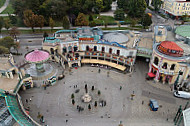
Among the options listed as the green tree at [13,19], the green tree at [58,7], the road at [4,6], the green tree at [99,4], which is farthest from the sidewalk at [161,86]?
the road at [4,6]

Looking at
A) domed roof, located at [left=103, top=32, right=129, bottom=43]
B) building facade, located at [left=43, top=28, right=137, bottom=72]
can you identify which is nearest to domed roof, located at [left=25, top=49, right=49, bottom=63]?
building facade, located at [left=43, top=28, right=137, bottom=72]

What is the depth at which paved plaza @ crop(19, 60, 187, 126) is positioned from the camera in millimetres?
46688

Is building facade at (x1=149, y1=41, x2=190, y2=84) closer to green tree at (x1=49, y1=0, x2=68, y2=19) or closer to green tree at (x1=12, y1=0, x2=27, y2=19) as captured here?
green tree at (x1=49, y1=0, x2=68, y2=19)

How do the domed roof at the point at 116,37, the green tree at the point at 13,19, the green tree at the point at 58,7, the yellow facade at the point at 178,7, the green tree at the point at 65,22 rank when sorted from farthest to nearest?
the yellow facade at the point at 178,7 → the green tree at the point at 13,19 → the green tree at the point at 58,7 → the green tree at the point at 65,22 → the domed roof at the point at 116,37

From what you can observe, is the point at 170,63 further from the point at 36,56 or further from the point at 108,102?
the point at 36,56

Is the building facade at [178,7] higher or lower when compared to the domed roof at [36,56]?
higher

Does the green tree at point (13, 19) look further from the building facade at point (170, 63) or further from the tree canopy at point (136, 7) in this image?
the building facade at point (170, 63)

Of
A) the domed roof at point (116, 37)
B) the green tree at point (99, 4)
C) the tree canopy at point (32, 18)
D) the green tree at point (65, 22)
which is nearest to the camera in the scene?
the domed roof at point (116, 37)

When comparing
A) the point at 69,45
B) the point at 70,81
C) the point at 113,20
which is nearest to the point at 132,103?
the point at 70,81

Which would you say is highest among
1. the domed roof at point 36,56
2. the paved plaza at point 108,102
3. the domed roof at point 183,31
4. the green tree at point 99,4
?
the green tree at point 99,4

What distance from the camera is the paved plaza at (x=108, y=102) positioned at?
153 feet

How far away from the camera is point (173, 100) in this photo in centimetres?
5322

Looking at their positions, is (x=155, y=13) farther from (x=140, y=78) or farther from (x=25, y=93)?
(x=25, y=93)

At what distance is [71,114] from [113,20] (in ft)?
272
